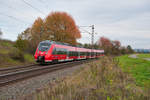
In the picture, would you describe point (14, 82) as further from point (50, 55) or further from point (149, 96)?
point (50, 55)

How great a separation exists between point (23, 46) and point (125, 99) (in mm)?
19313

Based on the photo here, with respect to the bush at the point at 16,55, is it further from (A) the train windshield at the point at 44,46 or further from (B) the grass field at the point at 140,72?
(B) the grass field at the point at 140,72

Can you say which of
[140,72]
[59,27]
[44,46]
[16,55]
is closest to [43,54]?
[44,46]

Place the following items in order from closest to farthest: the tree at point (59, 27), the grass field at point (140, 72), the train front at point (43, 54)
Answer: the grass field at point (140, 72) < the train front at point (43, 54) < the tree at point (59, 27)

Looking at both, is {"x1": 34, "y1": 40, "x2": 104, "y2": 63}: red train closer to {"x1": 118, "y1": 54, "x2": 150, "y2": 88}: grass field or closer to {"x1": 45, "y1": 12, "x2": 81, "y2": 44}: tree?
{"x1": 118, "y1": 54, "x2": 150, "y2": 88}: grass field

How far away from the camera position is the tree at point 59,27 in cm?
3225

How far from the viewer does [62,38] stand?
32.8 m

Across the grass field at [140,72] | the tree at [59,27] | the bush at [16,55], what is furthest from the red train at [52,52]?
the tree at [59,27]

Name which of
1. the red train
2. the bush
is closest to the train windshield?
the red train

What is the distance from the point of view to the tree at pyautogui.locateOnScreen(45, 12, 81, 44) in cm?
3225

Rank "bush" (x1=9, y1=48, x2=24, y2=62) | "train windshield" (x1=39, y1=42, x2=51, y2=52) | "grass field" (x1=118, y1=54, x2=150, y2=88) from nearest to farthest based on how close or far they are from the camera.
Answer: "grass field" (x1=118, y1=54, x2=150, y2=88) < "train windshield" (x1=39, y1=42, x2=51, y2=52) < "bush" (x1=9, y1=48, x2=24, y2=62)

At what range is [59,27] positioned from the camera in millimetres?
32875

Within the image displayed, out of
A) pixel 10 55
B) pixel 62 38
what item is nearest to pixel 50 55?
pixel 10 55

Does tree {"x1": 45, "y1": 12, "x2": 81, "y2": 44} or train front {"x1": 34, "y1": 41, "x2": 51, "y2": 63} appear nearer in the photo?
train front {"x1": 34, "y1": 41, "x2": 51, "y2": 63}
